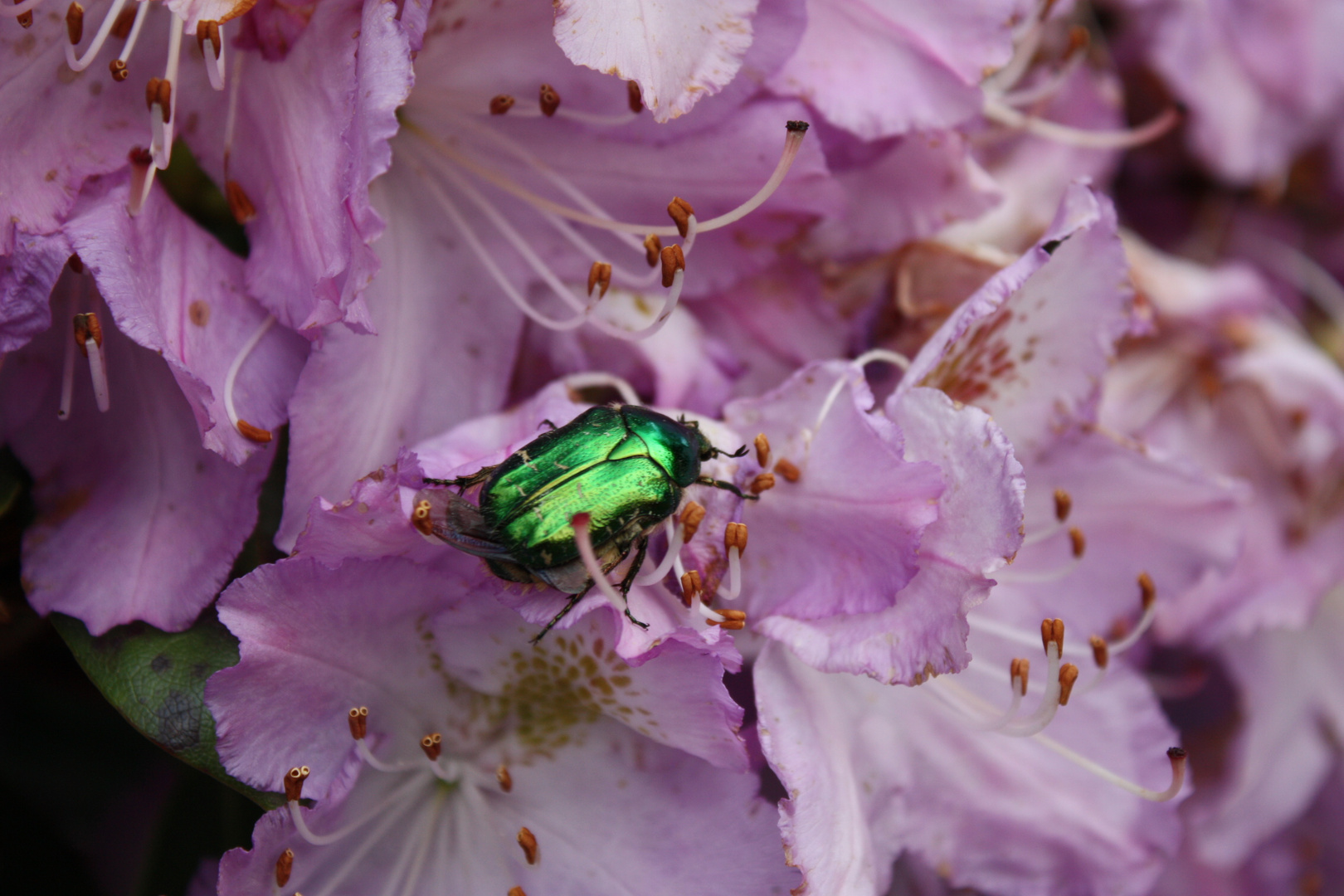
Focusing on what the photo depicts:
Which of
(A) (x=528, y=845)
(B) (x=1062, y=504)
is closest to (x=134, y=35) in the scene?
(A) (x=528, y=845)

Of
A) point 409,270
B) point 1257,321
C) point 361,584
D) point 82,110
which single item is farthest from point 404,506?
point 1257,321

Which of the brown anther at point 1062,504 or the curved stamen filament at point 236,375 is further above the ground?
the curved stamen filament at point 236,375

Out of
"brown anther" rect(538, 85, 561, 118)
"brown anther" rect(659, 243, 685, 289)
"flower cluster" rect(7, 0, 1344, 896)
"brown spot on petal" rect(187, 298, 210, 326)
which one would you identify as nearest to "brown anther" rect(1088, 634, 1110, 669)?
"flower cluster" rect(7, 0, 1344, 896)

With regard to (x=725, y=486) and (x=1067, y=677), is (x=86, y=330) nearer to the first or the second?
(x=725, y=486)

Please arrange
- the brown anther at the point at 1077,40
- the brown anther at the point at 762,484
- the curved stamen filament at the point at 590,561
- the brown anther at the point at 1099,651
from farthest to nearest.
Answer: the brown anther at the point at 1077,40 < the brown anther at the point at 1099,651 < the brown anther at the point at 762,484 < the curved stamen filament at the point at 590,561

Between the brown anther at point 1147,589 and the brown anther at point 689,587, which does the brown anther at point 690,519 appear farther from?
the brown anther at point 1147,589

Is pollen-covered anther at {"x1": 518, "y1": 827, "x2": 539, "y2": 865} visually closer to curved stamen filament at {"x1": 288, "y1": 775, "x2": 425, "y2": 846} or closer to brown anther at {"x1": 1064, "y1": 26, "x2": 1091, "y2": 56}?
curved stamen filament at {"x1": 288, "y1": 775, "x2": 425, "y2": 846}

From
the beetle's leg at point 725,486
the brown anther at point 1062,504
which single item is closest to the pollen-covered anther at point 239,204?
the beetle's leg at point 725,486

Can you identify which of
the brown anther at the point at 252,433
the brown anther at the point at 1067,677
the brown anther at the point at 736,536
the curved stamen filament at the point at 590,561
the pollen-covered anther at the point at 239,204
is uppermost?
the pollen-covered anther at the point at 239,204
